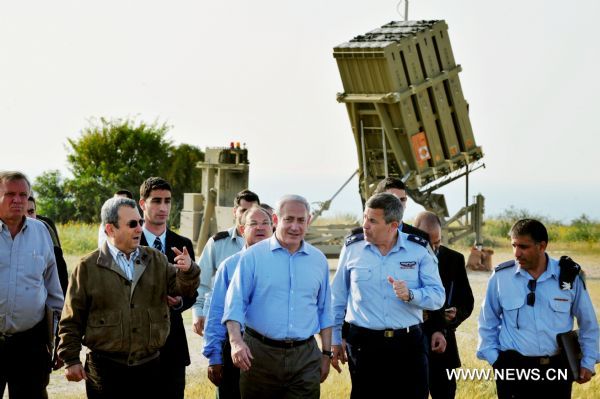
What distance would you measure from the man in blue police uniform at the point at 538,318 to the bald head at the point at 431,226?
3.23 ft

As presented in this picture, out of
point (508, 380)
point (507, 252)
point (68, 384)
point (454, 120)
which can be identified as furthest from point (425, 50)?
point (508, 380)

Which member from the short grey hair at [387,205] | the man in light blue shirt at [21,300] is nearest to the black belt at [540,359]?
the short grey hair at [387,205]

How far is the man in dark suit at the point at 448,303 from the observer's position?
838 cm

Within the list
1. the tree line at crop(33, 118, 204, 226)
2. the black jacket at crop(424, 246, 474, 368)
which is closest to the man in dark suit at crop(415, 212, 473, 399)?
the black jacket at crop(424, 246, 474, 368)

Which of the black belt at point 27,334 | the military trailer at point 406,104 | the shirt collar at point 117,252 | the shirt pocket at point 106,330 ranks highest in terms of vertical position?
the military trailer at point 406,104

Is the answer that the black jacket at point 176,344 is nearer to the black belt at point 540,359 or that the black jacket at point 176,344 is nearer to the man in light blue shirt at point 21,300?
the man in light blue shirt at point 21,300

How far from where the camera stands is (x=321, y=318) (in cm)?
714

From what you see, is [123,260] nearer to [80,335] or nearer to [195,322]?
[80,335]

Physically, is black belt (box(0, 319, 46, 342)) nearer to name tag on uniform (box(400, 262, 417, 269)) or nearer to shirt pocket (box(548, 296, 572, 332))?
name tag on uniform (box(400, 262, 417, 269))

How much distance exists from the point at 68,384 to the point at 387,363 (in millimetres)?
4209

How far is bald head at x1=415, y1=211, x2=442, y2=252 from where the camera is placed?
8352mm

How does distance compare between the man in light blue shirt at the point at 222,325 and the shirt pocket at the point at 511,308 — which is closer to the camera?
the man in light blue shirt at the point at 222,325

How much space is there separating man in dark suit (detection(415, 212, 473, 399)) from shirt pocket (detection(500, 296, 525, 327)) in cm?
85

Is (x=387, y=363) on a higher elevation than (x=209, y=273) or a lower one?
lower
